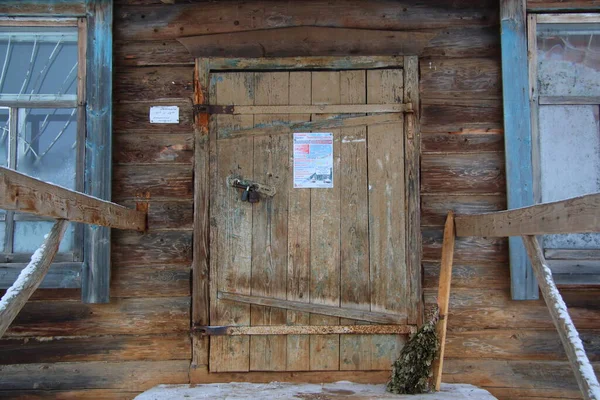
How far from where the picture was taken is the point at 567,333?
2289 millimetres

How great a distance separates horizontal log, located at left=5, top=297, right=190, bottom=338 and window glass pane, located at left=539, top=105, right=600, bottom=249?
92.1 inches

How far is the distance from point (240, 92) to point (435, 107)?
3.97ft

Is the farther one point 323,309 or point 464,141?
point 464,141

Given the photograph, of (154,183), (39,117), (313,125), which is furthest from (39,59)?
(313,125)

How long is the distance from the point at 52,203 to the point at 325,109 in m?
1.77

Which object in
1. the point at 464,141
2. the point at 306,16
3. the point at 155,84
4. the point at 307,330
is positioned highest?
the point at 306,16

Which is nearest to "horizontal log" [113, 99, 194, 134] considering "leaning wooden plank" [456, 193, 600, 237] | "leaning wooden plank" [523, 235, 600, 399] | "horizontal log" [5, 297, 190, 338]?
"horizontal log" [5, 297, 190, 338]

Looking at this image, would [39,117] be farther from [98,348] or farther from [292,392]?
[292,392]

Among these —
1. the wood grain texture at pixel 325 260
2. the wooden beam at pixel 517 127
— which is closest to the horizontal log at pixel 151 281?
the wood grain texture at pixel 325 260

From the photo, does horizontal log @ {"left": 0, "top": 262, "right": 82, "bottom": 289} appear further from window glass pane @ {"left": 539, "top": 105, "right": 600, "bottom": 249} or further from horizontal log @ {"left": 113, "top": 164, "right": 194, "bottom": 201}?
window glass pane @ {"left": 539, "top": 105, "right": 600, "bottom": 249}

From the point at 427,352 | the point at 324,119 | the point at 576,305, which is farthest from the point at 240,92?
the point at 576,305

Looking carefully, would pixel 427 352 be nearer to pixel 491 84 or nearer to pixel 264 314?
pixel 264 314

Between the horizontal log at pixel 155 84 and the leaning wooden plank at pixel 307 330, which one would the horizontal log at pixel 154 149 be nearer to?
the horizontal log at pixel 155 84

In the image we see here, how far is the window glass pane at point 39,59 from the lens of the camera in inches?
146
